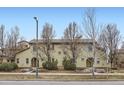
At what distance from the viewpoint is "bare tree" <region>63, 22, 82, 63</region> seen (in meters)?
12.3

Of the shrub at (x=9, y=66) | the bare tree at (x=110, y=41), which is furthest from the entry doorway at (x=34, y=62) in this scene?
the bare tree at (x=110, y=41)

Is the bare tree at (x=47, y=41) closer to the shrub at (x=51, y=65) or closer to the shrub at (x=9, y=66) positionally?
the shrub at (x=51, y=65)

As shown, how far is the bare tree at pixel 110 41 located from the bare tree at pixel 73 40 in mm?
1040

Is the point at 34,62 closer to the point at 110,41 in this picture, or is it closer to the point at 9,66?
the point at 9,66

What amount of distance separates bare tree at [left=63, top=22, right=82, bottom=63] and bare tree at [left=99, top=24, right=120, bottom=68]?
1040 mm

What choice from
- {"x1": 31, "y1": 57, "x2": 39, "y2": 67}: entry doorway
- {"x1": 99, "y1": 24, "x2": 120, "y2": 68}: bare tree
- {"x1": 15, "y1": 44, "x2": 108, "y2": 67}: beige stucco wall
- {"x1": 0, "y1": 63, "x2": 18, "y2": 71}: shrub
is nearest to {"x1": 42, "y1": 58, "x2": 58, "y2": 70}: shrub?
{"x1": 15, "y1": 44, "x2": 108, "y2": 67}: beige stucco wall

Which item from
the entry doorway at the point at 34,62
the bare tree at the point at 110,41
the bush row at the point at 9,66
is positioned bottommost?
the bush row at the point at 9,66

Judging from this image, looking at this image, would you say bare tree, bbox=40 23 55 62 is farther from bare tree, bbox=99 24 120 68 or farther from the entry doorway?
bare tree, bbox=99 24 120 68

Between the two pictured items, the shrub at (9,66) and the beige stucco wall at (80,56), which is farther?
the shrub at (9,66)

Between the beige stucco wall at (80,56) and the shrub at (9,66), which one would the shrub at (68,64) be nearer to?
the beige stucco wall at (80,56)

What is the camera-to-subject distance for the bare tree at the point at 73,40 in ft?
40.3

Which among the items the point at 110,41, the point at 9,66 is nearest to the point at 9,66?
the point at 9,66

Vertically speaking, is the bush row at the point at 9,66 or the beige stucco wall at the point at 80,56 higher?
the beige stucco wall at the point at 80,56

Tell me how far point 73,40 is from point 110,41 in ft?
5.77
